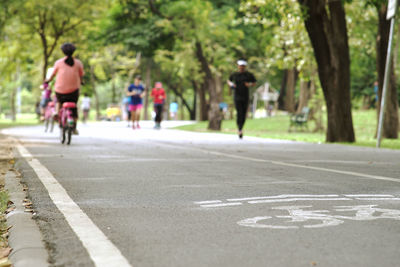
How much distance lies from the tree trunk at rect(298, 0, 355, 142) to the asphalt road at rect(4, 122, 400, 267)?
323 inches

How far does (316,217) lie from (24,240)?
216 centimetres

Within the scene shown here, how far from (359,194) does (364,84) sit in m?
48.0

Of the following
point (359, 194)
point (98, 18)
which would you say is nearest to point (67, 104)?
point (359, 194)

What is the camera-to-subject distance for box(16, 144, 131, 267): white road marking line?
4.16 metres

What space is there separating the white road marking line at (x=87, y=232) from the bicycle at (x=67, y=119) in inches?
318

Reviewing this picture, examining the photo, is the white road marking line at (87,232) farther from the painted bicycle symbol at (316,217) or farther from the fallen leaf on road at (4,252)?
the painted bicycle symbol at (316,217)

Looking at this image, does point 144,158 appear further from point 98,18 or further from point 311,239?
point 98,18

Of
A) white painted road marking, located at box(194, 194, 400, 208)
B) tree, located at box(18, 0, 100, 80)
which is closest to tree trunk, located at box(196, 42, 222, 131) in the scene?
tree, located at box(18, 0, 100, 80)

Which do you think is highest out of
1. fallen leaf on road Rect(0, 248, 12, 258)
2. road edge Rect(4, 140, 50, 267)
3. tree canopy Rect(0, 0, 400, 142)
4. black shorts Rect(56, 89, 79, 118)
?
tree canopy Rect(0, 0, 400, 142)

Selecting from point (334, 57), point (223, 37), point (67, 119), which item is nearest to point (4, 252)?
point (67, 119)

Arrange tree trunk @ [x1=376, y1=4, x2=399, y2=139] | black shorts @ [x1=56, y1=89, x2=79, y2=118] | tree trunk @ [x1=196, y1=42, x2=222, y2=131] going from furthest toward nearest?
1. tree trunk @ [x1=196, y1=42, x2=222, y2=131]
2. tree trunk @ [x1=376, y1=4, x2=399, y2=139]
3. black shorts @ [x1=56, y1=89, x2=79, y2=118]

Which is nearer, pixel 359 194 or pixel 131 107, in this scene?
pixel 359 194

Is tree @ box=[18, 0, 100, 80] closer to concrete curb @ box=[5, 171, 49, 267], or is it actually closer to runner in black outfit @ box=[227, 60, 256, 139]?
runner in black outfit @ box=[227, 60, 256, 139]

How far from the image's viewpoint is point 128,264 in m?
4.05
